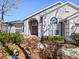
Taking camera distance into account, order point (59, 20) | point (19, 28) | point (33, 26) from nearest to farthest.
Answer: point (59, 20), point (33, 26), point (19, 28)

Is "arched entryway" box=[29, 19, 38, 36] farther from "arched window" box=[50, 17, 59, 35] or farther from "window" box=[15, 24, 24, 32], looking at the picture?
"arched window" box=[50, 17, 59, 35]

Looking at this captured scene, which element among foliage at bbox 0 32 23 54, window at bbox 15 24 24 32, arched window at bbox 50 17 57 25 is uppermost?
arched window at bbox 50 17 57 25

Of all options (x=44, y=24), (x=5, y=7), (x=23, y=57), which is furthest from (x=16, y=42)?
(x=5, y=7)

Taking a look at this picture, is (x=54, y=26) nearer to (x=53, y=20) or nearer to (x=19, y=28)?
(x=53, y=20)

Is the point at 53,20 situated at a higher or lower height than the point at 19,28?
higher

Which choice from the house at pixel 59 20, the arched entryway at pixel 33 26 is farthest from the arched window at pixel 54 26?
the arched entryway at pixel 33 26

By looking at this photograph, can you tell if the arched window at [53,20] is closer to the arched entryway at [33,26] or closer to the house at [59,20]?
the house at [59,20]

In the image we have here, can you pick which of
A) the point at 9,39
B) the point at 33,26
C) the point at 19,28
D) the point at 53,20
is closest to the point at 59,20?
the point at 53,20

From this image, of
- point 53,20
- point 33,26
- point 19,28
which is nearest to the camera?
point 53,20

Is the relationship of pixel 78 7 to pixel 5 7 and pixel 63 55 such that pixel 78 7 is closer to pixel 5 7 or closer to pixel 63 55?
pixel 5 7

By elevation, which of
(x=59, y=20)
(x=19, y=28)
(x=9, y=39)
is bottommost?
(x=9, y=39)

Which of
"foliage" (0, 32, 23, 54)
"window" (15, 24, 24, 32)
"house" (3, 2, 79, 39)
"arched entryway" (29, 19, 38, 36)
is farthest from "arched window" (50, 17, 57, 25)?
"foliage" (0, 32, 23, 54)

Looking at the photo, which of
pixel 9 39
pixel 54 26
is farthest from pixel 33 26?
pixel 9 39

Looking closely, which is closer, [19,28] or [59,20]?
[59,20]
